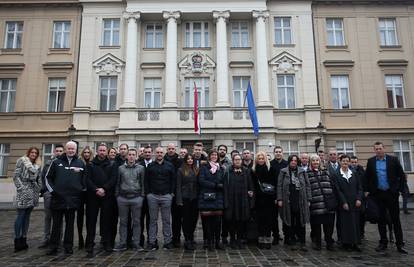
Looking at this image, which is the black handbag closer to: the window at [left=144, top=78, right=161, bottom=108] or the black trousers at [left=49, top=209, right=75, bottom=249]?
the black trousers at [left=49, top=209, right=75, bottom=249]

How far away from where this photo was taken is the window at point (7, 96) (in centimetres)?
2058

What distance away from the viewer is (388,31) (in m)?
21.4

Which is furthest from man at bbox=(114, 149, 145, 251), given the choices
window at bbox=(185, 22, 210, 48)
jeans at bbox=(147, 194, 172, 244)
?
window at bbox=(185, 22, 210, 48)

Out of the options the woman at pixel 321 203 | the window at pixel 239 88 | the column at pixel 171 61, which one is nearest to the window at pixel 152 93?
the column at pixel 171 61

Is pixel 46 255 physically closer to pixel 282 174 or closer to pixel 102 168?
pixel 102 168

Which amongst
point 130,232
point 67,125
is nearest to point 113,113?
point 67,125

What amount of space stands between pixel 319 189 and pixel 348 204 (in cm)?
66

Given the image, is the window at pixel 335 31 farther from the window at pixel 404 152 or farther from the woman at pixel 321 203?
the woman at pixel 321 203

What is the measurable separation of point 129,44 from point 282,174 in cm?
1604

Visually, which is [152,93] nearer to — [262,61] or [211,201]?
[262,61]

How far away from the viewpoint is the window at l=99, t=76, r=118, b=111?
2052 cm

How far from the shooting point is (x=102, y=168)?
6766 millimetres

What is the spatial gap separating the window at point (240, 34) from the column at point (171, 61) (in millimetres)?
3643

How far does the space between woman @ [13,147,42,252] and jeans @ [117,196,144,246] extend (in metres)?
1.88
